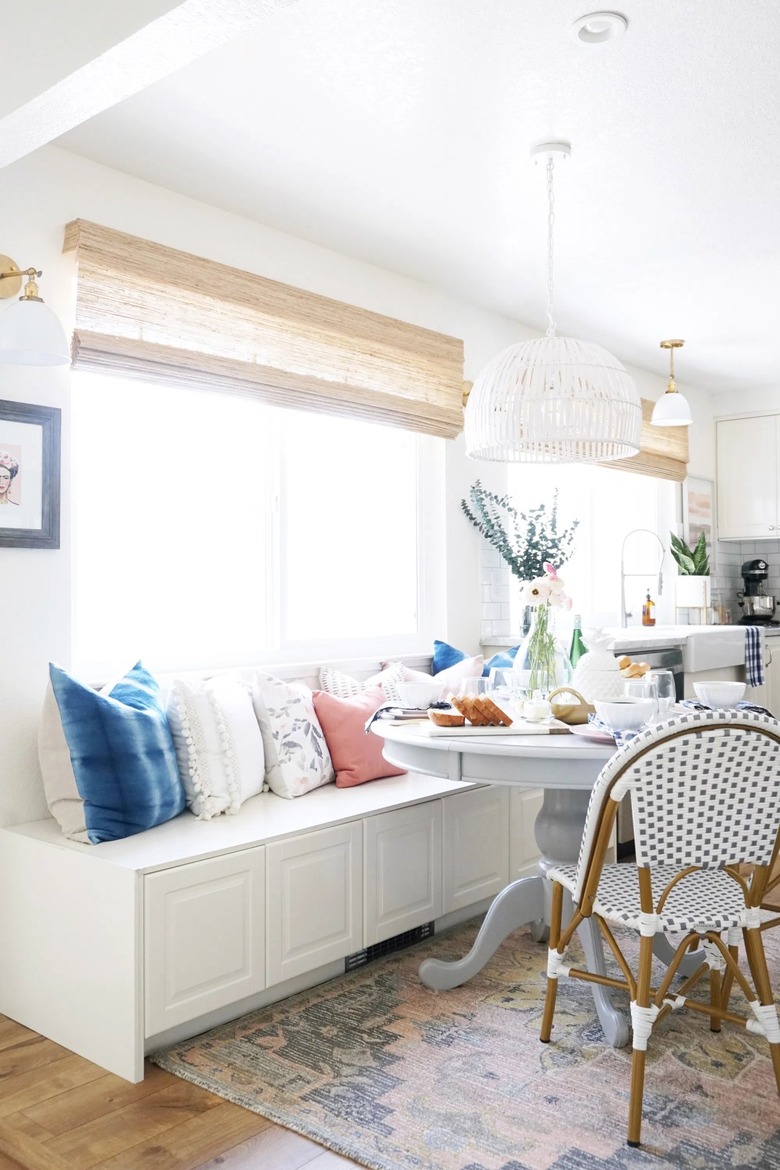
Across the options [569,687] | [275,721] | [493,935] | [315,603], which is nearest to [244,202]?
[315,603]

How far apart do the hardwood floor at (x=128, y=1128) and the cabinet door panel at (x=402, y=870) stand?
2.78ft

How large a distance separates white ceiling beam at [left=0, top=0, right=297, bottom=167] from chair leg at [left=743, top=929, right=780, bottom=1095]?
6.82 ft

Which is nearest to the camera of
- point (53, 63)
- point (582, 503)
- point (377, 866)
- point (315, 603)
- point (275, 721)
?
point (53, 63)

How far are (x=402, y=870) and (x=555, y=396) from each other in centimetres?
153

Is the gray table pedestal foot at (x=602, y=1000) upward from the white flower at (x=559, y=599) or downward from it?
downward

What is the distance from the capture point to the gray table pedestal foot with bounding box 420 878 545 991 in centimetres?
280

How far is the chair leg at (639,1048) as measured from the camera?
6.63ft

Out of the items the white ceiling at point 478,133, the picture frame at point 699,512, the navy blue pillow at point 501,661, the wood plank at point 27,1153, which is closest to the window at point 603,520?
the picture frame at point 699,512

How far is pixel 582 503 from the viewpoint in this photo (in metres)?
5.52

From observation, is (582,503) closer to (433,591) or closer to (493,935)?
(433,591)

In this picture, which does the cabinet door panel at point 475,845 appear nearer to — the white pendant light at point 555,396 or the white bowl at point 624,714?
the white bowl at point 624,714

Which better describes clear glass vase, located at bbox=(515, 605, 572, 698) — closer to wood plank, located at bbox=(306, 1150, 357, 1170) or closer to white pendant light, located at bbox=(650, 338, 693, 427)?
wood plank, located at bbox=(306, 1150, 357, 1170)

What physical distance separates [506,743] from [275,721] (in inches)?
41.7

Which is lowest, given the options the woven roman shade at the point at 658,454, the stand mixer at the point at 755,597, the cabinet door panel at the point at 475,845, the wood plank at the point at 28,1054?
the wood plank at the point at 28,1054
